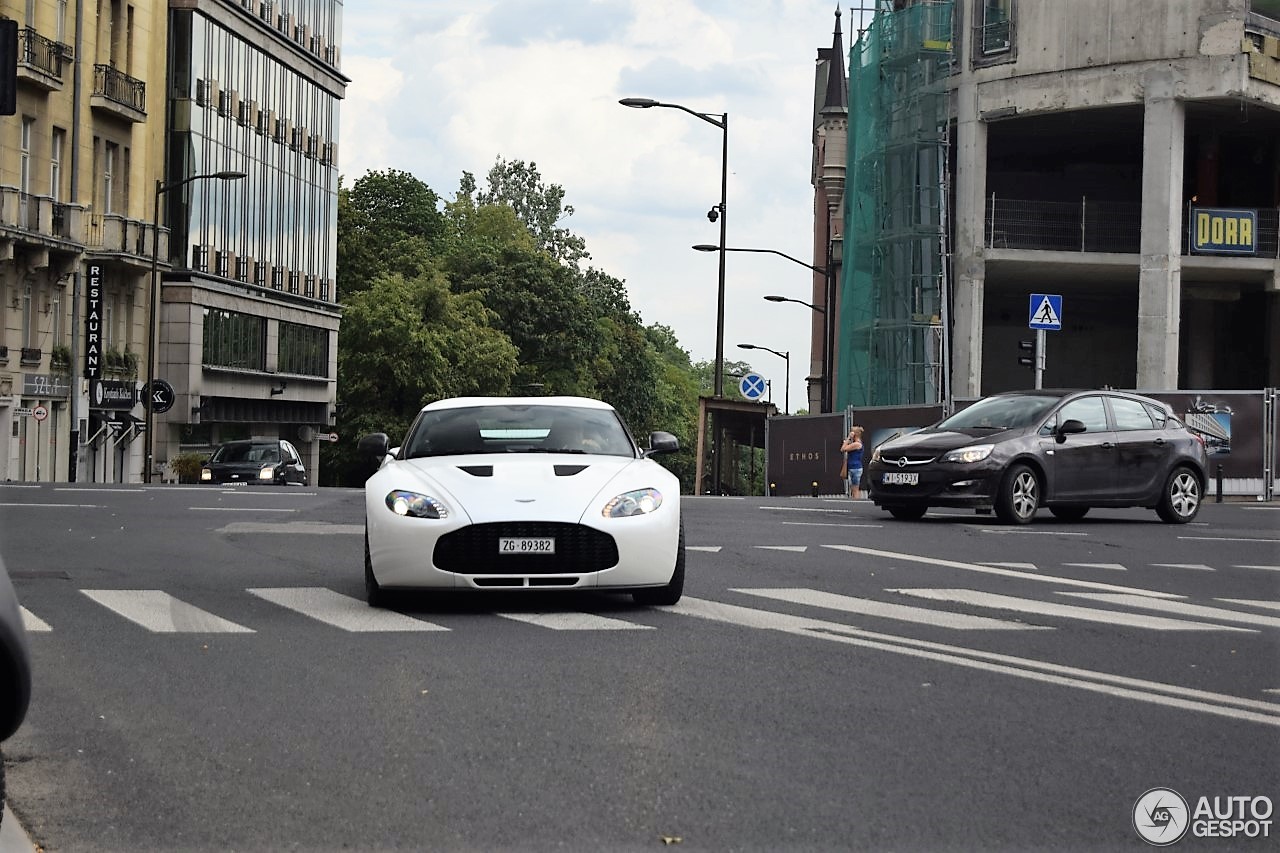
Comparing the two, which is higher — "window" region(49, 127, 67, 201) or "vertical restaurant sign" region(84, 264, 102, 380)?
"window" region(49, 127, 67, 201)

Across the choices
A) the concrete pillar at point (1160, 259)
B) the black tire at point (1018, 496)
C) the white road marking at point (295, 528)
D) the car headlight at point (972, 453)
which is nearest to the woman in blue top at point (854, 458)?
the concrete pillar at point (1160, 259)

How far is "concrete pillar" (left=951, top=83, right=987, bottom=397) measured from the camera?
156 feet

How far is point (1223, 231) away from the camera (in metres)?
47.7

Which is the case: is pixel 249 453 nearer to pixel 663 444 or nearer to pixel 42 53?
pixel 42 53

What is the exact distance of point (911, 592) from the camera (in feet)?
41.1

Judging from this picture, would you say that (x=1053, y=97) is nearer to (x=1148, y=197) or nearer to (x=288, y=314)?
(x=1148, y=197)

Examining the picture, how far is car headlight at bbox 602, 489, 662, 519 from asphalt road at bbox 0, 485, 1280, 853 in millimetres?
609

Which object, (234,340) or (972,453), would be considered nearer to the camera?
(972,453)

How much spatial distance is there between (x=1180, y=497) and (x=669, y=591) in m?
12.3

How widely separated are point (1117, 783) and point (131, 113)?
51658 mm

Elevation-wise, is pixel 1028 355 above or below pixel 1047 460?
above

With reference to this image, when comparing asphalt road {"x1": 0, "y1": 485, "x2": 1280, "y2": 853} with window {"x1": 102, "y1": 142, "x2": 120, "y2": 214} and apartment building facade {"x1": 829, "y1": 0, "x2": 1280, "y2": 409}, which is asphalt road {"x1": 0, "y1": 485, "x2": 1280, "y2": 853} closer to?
apartment building facade {"x1": 829, "y1": 0, "x2": 1280, "y2": 409}

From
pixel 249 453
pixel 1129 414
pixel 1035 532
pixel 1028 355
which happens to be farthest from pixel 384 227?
pixel 1035 532

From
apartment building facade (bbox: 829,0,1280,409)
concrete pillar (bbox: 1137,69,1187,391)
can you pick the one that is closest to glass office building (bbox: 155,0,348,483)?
apartment building facade (bbox: 829,0,1280,409)
